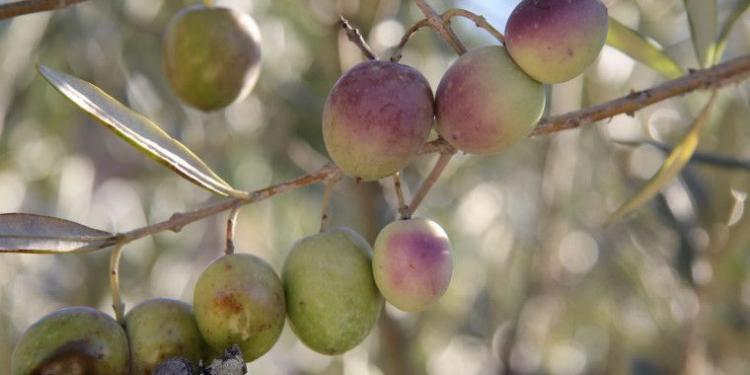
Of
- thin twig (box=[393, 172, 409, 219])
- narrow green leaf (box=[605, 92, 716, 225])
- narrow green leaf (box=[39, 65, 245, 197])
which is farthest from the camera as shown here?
narrow green leaf (box=[605, 92, 716, 225])

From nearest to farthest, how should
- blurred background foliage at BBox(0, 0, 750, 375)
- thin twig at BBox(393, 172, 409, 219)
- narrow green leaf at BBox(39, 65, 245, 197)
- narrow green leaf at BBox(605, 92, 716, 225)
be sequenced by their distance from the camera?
narrow green leaf at BBox(39, 65, 245, 197)
thin twig at BBox(393, 172, 409, 219)
narrow green leaf at BBox(605, 92, 716, 225)
blurred background foliage at BBox(0, 0, 750, 375)

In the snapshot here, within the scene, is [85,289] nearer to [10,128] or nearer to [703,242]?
[10,128]

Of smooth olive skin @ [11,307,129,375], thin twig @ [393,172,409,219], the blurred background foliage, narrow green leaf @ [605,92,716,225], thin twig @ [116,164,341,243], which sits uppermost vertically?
thin twig @ [116,164,341,243]

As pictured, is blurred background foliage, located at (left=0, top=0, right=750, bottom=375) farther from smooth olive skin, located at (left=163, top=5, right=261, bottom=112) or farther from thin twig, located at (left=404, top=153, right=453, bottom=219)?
thin twig, located at (left=404, top=153, right=453, bottom=219)

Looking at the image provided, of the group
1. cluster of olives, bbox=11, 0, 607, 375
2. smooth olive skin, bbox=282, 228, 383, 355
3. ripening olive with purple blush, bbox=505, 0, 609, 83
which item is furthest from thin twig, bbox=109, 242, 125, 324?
ripening olive with purple blush, bbox=505, 0, 609, 83

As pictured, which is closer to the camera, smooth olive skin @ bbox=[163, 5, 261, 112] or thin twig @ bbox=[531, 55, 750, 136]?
thin twig @ bbox=[531, 55, 750, 136]

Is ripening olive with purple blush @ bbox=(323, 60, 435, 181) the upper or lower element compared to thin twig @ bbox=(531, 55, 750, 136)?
upper
